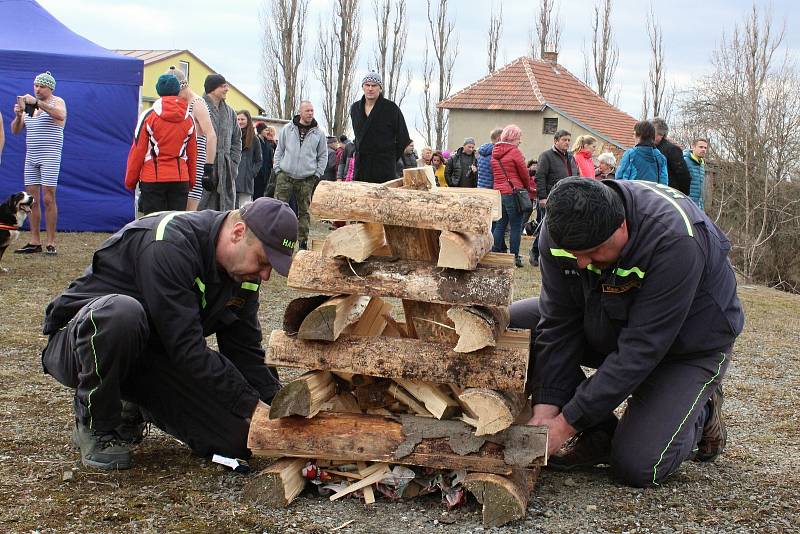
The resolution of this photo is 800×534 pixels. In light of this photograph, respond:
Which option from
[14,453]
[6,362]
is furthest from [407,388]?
[6,362]

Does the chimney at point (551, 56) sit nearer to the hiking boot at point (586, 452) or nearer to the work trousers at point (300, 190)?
the work trousers at point (300, 190)

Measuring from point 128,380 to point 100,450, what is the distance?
1.00 feet

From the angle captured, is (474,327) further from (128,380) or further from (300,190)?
(300,190)

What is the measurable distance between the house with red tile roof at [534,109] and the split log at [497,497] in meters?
26.9

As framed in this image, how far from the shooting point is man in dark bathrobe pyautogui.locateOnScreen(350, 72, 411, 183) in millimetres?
9281

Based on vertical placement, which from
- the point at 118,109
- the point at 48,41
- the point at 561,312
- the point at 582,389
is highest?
the point at 48,41

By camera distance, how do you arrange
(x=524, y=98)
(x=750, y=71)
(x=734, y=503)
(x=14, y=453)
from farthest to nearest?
(x=524, y=98)
(x=750, y=71)
(x=14, y=453)
(x=734, y=503)

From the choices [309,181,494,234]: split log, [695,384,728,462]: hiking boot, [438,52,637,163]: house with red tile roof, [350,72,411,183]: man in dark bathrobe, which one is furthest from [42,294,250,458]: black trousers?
[438,52,637,163]: house with red tile roof

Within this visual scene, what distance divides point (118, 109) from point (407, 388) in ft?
33.2

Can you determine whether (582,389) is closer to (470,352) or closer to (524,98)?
(470,352)

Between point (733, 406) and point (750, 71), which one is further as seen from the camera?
point (750, 71)

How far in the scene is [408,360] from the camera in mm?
3270

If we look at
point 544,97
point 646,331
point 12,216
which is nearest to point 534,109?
point 544,97

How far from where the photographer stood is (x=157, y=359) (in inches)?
143
